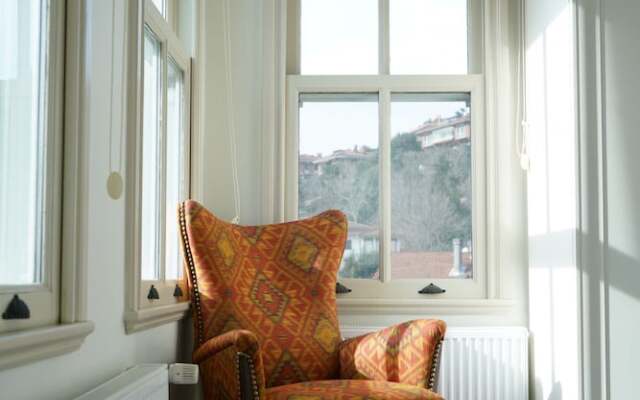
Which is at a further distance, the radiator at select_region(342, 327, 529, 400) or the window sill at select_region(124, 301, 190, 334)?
the radiator at select_region(342, 327, 529, 400)

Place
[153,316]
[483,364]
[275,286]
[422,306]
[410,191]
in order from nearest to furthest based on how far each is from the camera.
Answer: [153,316]
[275,286]
[483,364]
[422,306]
[410,191]

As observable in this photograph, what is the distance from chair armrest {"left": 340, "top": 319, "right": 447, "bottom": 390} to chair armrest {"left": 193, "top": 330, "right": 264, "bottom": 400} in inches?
21.8

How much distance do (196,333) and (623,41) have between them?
1958 millimetres

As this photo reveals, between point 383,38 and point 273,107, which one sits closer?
point 273,107

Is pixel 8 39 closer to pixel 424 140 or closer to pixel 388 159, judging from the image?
pixel 388 159

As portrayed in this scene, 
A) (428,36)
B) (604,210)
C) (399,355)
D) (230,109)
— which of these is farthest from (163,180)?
(604,210)

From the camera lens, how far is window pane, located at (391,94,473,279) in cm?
356

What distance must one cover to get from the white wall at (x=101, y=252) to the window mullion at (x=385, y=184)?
1450mm

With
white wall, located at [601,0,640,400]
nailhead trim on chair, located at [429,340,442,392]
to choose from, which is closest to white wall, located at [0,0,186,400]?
nailhead trim on chair, located at [429,340,442,392]

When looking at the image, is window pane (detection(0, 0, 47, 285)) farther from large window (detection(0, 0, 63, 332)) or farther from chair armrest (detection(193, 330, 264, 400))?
chair armrest (detection(193, 330, 264, 400))

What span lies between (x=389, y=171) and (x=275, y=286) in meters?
0.84

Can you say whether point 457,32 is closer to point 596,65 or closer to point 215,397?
point 596,65

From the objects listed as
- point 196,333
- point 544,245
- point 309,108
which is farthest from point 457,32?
point 196,333

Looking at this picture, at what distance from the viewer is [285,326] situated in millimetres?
2945
